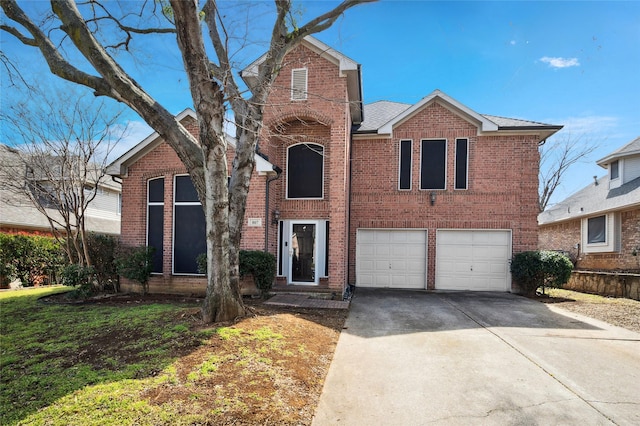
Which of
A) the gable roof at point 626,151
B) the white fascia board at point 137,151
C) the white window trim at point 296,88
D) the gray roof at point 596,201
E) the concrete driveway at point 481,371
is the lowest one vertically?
the concrete driveway at point 481,371

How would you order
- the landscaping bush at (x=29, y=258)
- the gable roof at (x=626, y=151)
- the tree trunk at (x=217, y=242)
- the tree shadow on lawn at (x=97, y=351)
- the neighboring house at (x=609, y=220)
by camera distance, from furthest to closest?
the gable roof at (x=626, y=151)
the neighboring house at (x=609, y=220)
the landscaping bush at (x=29, y=258)
the tree trunk at (x=217, y=242)
the tree shadow on lawn at (x=97, y=351)

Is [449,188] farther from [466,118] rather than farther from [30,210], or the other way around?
[30,210]

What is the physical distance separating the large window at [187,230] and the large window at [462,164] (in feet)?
28.7

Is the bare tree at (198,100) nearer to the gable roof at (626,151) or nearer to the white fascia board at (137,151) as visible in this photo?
the white fascia board at (137,151)

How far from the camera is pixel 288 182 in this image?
36.1ft

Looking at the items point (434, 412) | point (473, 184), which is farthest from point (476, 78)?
point (434, 412)

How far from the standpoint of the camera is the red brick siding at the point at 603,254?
13.6m

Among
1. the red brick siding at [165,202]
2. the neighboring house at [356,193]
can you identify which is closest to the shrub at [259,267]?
the neighboring house at [356,193]

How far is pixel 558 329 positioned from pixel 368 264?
20.0 ft

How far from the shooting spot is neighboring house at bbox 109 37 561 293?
993cm

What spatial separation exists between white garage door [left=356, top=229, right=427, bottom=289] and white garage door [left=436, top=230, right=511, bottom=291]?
0.62m

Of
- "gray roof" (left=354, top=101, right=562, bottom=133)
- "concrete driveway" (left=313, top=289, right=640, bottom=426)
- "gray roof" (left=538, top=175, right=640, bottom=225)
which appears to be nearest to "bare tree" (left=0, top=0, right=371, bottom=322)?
"concrete driveway" (left=313, top=289, right=640, bottom=426)

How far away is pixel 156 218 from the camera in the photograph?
10430mm

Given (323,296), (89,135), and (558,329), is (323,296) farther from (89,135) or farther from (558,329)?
(89,135)
